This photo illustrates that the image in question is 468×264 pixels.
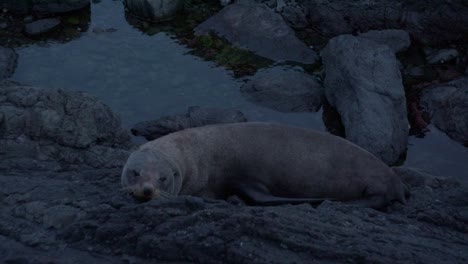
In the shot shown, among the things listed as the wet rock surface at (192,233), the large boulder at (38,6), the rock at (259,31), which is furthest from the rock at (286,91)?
the wet rock surface at (192,233)

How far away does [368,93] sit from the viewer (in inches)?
413

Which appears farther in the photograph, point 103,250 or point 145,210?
point 145,210

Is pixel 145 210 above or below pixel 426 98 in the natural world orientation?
above

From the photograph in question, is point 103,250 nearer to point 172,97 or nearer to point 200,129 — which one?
point 200,129

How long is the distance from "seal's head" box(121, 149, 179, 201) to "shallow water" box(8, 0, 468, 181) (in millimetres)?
3985

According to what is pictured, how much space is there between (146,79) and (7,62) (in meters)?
2.14

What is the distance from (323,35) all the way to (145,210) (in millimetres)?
8432

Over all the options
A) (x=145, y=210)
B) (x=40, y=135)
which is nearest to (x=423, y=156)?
(x=40, y=135)

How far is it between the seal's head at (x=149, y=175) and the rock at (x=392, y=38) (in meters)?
6.70

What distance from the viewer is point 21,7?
42.1ft

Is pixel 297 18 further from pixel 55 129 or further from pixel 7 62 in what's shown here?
pixel 55 129

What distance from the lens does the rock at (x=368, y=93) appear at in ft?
32.4

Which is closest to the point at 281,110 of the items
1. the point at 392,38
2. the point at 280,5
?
the point at 392,38

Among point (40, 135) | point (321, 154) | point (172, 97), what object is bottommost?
point (172, 97)
